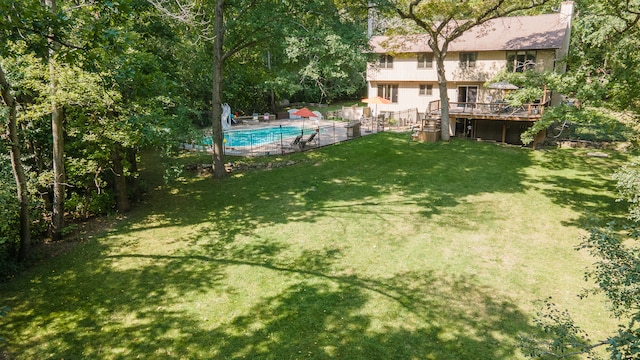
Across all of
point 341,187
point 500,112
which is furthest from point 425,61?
point 341,187

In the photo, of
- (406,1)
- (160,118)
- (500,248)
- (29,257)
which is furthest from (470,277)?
(406,1)

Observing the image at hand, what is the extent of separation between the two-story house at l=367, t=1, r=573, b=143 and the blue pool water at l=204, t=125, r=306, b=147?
8612 mm

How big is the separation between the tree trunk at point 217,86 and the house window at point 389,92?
2003 cm

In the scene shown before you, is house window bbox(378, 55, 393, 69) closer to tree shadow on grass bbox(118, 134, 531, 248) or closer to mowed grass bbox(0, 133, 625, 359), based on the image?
tree shadow on grass bbox(118, 134, 531, 248)

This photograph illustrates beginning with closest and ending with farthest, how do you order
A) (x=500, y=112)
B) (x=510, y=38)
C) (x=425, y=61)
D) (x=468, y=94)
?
1. (x=500, y=112)
2. (x=510, y=38)
3. (x=468, y=94)
4. (x=425, y=61)

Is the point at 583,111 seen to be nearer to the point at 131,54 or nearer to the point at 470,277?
the point at 470,277

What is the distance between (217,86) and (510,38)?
898 inches

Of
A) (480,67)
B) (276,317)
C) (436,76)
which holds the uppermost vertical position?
(480,67)

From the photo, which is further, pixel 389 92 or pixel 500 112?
pixel 389 92

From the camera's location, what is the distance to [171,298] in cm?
976

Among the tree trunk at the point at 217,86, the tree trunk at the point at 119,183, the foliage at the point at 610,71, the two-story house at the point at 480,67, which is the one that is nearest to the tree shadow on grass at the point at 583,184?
the two-story house at the point at 480,67

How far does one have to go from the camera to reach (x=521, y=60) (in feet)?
92.3

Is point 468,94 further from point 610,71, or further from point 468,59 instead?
point 610,71

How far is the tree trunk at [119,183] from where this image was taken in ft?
47.6
